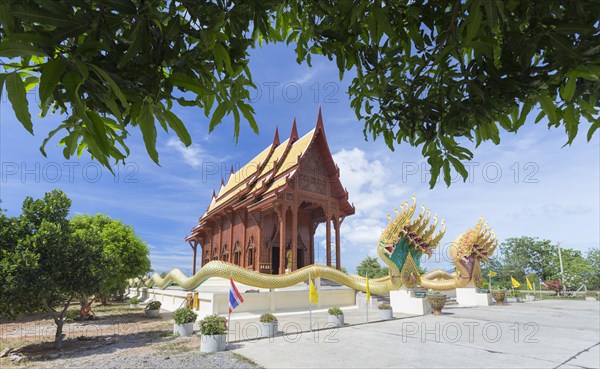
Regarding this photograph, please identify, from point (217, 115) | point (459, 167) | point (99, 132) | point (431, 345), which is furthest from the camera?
point (431, 345)

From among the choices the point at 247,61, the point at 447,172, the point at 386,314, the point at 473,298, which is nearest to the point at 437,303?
the point at 386,314

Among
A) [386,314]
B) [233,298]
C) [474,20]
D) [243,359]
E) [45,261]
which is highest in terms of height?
[474,20]

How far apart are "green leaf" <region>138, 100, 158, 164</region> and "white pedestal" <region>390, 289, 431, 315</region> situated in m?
14.1

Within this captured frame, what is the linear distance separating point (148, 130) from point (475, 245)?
64.6 feet

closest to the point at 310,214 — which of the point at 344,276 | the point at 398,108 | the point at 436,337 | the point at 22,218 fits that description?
the point at 344,276

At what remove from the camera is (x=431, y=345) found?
7598 mm

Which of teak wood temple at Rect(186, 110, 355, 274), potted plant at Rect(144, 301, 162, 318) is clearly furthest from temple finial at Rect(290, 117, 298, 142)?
potted plant at Rect(144, 301, 162, 318)

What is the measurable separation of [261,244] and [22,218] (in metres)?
9.58

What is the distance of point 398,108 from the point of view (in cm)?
207

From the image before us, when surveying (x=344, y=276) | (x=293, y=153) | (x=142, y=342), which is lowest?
(x=142, y=342)

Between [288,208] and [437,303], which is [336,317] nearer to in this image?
[437,303]

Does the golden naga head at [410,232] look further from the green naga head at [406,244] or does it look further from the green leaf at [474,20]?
the green leaf at [474,20]

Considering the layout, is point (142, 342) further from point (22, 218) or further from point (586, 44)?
point (586, 44)

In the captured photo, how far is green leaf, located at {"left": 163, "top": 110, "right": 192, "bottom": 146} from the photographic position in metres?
1.06
